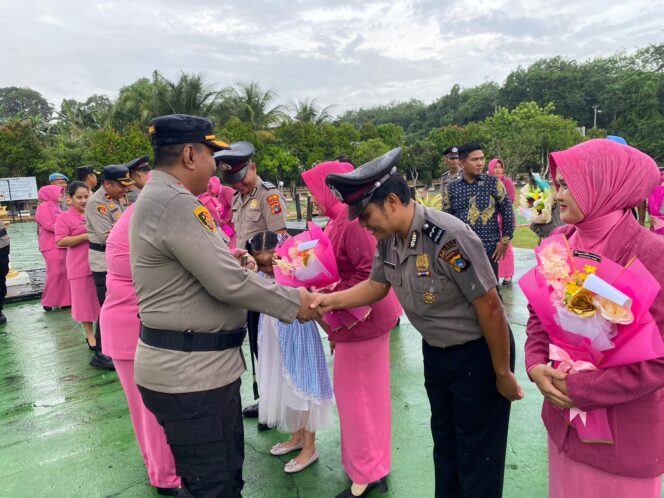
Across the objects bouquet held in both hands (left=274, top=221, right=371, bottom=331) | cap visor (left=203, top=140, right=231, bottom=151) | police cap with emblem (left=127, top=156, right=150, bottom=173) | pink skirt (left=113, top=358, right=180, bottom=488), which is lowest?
pink skirt (left=113, top=358, right=180, bottom=488)

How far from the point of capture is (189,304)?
184cm

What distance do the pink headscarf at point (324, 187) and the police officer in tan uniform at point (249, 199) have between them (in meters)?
1.01

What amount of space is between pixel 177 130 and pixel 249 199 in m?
1.97

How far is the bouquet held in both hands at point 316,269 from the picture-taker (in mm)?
2342

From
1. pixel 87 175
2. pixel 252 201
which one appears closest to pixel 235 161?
pixel 252 201

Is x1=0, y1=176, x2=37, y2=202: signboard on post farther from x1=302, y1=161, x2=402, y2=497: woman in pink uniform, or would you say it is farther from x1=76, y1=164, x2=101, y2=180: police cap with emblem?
x1=302, y1=161, x2=402, y2=497: woman in pink uniform

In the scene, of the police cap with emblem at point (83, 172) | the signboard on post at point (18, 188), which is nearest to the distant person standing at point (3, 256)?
the police cap with emblem at point (83, 172)

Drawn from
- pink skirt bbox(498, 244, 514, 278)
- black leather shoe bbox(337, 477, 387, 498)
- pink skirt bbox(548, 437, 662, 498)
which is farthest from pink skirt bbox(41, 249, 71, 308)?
pink skirt bbox(548, 437, 662, 498)

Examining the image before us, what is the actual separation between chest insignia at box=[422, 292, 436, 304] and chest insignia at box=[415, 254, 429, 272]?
97mm

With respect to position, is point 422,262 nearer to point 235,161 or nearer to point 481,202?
point 235,161

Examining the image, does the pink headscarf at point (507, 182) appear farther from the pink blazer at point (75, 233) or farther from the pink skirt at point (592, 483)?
the pink blazer at point (75, 233)

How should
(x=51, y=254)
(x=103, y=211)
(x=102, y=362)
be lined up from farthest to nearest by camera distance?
(x=51, y=254) < (x=102, y=362) < (x=103, y=211)

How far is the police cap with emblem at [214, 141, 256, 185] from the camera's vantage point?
3.40m

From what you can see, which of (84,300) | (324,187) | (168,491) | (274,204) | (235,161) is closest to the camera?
(324,187)
